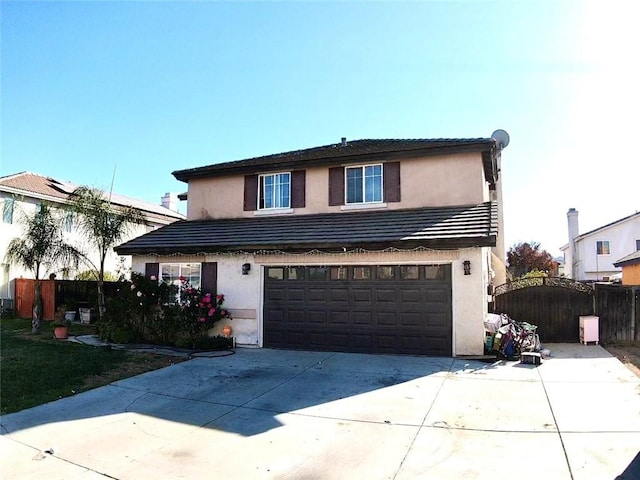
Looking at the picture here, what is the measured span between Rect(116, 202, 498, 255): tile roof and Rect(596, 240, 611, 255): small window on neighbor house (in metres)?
30.6

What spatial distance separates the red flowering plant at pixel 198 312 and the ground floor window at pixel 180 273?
0.83 m

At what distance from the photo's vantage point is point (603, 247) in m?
35.9

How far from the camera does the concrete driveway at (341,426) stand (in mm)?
4504

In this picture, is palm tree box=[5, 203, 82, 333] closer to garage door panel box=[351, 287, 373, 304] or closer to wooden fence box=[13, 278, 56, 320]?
wooden fence box=[13, 278, 56, 320]

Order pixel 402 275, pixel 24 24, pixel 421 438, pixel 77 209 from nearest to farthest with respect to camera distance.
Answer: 1. pixel 421 438
2. pixel 24 24
3. pixel 402 275
4. pixel 77 209

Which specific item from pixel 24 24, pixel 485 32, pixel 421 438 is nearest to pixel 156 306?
pixel 24 24

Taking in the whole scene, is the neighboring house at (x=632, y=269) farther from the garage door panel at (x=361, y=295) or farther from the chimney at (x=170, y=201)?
the chimney at (x=170, y=201)

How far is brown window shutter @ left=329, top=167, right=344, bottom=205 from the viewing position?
1313 centimetres

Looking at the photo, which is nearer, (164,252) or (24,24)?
(24,24)

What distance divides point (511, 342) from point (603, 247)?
32.5 m

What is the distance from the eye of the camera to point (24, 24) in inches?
346

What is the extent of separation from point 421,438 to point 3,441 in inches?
203

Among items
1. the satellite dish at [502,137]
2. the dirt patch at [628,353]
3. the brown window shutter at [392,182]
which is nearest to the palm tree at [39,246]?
the brown window shutter at [392,182]

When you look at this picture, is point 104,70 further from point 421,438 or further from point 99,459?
point 421,438
